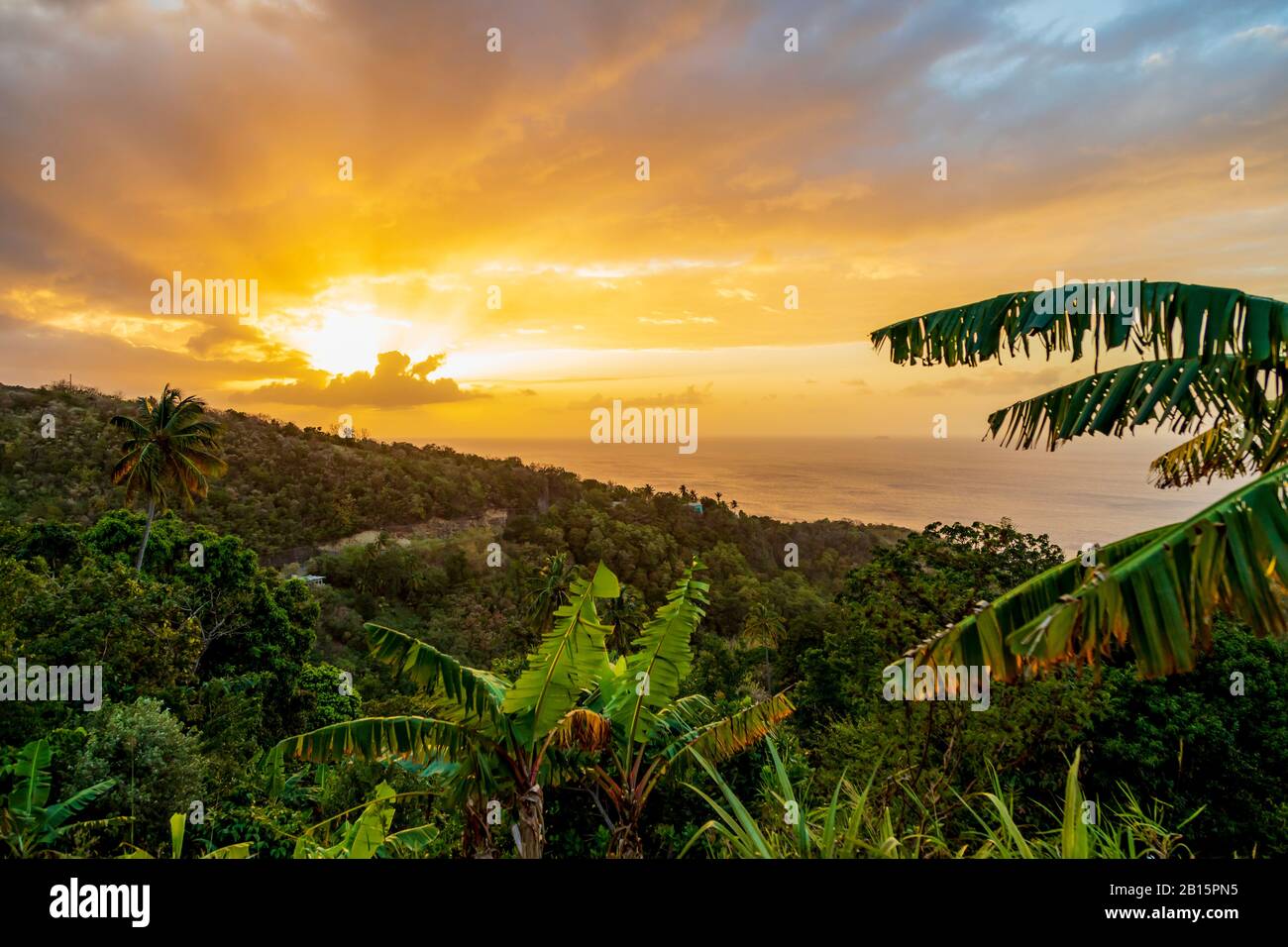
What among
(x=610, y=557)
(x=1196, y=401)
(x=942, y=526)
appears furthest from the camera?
(x=610, y=557)

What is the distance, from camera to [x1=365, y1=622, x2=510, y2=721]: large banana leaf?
4918mm

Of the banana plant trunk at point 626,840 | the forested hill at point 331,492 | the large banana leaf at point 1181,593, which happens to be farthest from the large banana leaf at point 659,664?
the forested hill at point 331,492

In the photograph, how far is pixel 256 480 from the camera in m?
38.4

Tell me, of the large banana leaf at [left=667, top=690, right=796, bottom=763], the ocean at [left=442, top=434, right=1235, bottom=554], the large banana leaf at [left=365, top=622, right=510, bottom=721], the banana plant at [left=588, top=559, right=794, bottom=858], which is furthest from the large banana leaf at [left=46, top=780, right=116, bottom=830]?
the ocean at [left=442, top=434, right=1235, bottom=554]

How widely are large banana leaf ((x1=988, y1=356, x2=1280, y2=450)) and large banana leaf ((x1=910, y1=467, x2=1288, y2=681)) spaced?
124 cm

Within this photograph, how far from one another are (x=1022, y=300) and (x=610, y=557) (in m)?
33.2

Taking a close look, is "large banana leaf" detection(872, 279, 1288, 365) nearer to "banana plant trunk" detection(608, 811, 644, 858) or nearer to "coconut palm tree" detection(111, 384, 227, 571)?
"banana plant trunk" detection(608, 811, 644, 858)

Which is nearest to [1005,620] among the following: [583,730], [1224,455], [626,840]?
[583,730]

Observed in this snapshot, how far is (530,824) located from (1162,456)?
622cm

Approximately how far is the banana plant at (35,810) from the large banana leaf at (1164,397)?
685 centimetres

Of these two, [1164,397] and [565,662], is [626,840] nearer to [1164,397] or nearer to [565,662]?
[565,662]

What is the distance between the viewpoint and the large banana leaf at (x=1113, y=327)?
3.33 m
